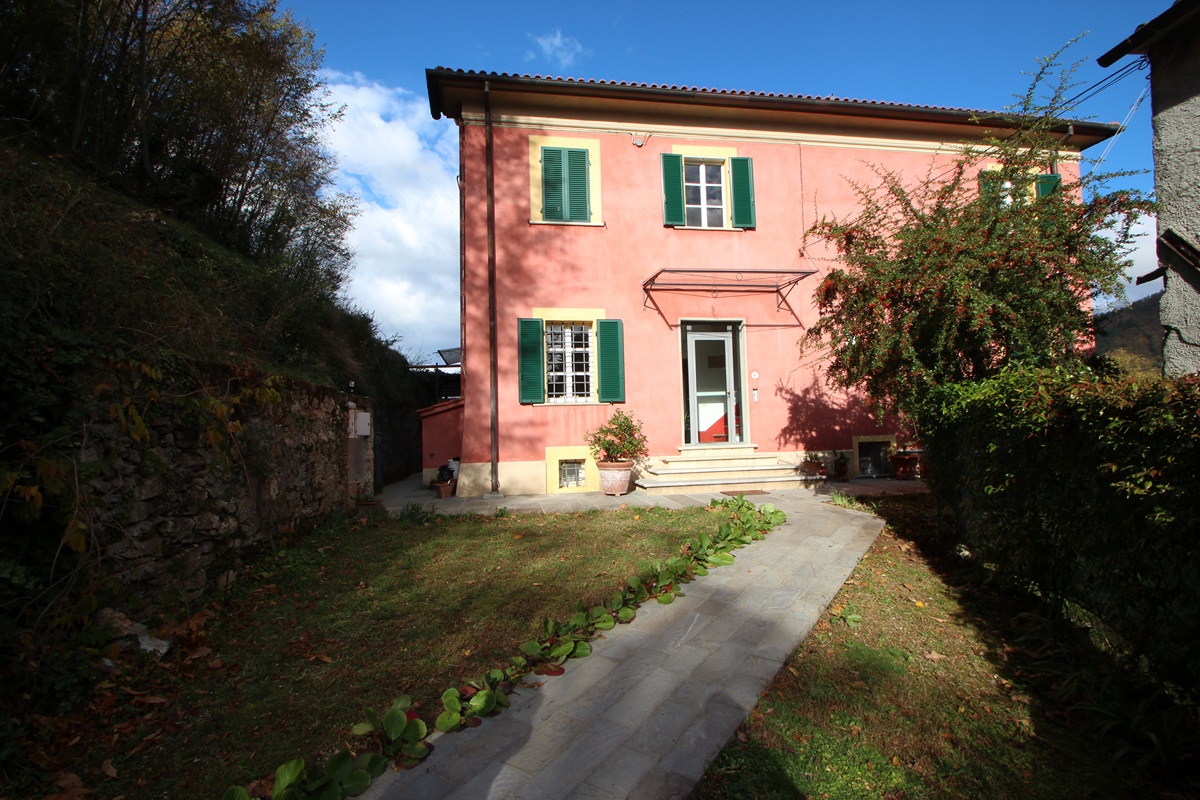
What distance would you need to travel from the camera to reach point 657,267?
974cm

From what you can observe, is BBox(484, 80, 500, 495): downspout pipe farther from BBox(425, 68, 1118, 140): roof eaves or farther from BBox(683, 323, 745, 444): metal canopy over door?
BBox(683, 323, 745, 444): metal canopy over door

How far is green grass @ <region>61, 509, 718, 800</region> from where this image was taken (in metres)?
2.32

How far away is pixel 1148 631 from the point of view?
240 centimetres

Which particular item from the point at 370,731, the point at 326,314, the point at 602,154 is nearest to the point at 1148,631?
the point at 370,731

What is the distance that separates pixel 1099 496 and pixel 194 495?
203 inches

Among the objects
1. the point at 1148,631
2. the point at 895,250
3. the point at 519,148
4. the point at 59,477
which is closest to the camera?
the point at 1148,631

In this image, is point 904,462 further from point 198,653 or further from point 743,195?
point 198,653

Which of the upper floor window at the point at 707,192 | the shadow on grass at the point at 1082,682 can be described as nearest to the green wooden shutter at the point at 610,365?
the upper floor window at the point at 707,192

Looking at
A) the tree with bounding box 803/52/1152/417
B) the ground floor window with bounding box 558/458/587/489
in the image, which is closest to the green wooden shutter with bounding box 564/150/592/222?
the ground floor window with bounding box 558/458/587/489

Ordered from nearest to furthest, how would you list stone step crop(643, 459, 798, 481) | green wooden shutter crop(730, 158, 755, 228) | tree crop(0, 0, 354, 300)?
tree crop(0, 0, 354, 300)
stone step crop(643, 459, 798, 481)
green wooden shutter crop(730, 158, 755, 228)

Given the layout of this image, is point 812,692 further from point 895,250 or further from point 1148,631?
point 895,250

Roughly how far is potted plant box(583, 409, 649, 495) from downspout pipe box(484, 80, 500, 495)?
5.09 feet

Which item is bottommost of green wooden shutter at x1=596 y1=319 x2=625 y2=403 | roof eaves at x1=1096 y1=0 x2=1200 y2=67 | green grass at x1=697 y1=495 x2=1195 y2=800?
Answer: green grass at x1=697 y1=495 x2=1195 y2=800

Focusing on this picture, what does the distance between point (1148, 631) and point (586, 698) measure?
97.9 inches
